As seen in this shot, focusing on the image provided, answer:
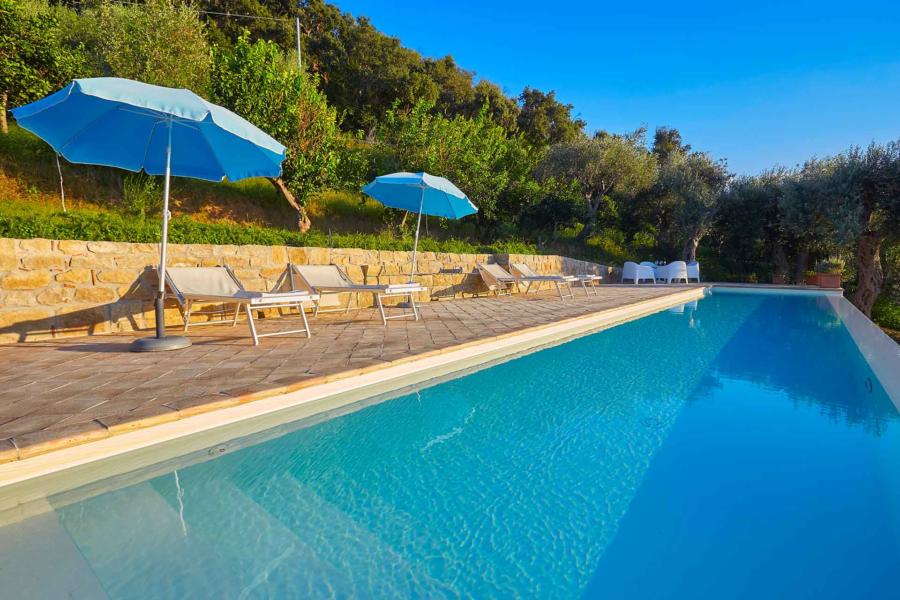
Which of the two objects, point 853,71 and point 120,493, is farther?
point 853,71

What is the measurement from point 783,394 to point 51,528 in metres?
5.08

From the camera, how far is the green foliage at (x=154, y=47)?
10992mm

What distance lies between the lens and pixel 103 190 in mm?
10727

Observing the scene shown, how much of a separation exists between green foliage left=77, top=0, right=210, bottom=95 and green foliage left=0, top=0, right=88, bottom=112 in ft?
3.88

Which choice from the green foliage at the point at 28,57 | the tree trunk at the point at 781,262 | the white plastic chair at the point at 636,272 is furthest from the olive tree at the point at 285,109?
the tree trunk at the point at 781,262

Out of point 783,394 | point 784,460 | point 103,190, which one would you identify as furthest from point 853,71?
point 103,190

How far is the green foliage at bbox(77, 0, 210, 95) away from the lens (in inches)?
433

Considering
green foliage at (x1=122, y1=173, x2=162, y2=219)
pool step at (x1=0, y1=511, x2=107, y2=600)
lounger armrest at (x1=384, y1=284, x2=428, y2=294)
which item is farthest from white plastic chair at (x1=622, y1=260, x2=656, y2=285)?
pool step at (x1=0, y1=511, x2=107, y2=600)

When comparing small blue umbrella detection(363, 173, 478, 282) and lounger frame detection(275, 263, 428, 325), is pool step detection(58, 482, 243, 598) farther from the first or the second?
small blue umbrella detection(363, 173, 478, 282)

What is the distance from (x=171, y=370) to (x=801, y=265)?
822 inches

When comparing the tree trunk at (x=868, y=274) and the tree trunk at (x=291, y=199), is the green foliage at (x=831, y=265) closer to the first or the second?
the tree trunk at (x=868, y=274)

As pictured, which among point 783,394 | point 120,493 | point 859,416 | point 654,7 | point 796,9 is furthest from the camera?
point 654,7

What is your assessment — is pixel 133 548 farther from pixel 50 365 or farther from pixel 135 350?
pixel 135 350

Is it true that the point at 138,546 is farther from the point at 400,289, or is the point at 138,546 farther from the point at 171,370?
the point at 400,289
